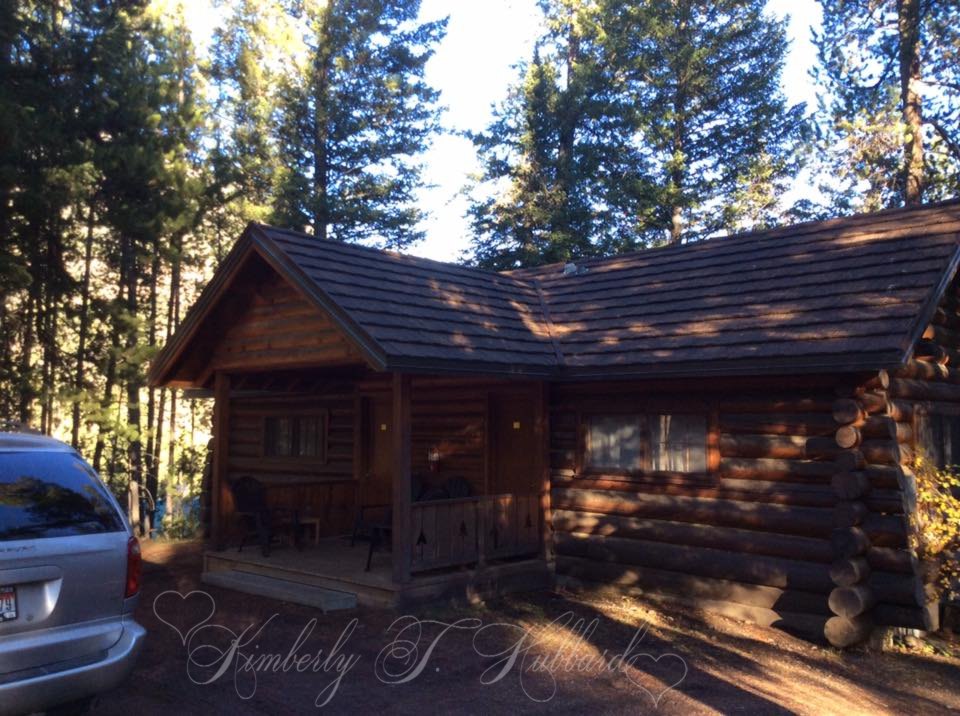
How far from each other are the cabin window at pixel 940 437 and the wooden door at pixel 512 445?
5.02m

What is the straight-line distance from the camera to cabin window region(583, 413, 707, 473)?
405 inches

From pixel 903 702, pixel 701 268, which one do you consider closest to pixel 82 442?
pixel 701 268

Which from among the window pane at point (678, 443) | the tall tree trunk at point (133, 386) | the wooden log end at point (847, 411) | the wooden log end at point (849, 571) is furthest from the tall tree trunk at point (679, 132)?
the wooden log end at point (849, 571)

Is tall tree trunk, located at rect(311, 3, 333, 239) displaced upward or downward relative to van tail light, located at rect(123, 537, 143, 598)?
upward

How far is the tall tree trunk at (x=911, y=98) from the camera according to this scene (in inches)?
834

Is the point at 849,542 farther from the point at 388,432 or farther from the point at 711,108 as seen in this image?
the point at 711,108

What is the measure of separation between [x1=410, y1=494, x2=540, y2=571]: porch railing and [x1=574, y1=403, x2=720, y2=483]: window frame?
0.91 m

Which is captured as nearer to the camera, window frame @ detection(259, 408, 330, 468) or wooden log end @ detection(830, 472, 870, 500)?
wooden log end @ detection(830, 472, 870, 500)

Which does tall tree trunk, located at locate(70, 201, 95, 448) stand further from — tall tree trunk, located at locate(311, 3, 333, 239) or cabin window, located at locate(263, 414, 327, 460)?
tall tree trunk, located at locate(311, 3, 333, 239)

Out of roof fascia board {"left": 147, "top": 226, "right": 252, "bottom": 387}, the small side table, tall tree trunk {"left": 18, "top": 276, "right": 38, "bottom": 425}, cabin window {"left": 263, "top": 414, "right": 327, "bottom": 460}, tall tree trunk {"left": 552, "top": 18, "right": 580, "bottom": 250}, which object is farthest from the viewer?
tall tree trunk {"left": 552, "top": 18, "right": 580, "bottom": 250}

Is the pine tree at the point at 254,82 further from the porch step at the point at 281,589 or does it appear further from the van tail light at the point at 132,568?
the van tail light at the point at 132,568

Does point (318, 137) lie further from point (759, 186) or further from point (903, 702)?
point (903, 702)

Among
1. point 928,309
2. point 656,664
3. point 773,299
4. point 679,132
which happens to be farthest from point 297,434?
point 679,132

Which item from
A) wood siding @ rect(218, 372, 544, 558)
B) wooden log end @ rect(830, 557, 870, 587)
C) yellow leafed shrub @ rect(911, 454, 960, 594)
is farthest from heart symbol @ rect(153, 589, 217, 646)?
yellow leafed shrub @ rect(911, 454, 960, 594)
